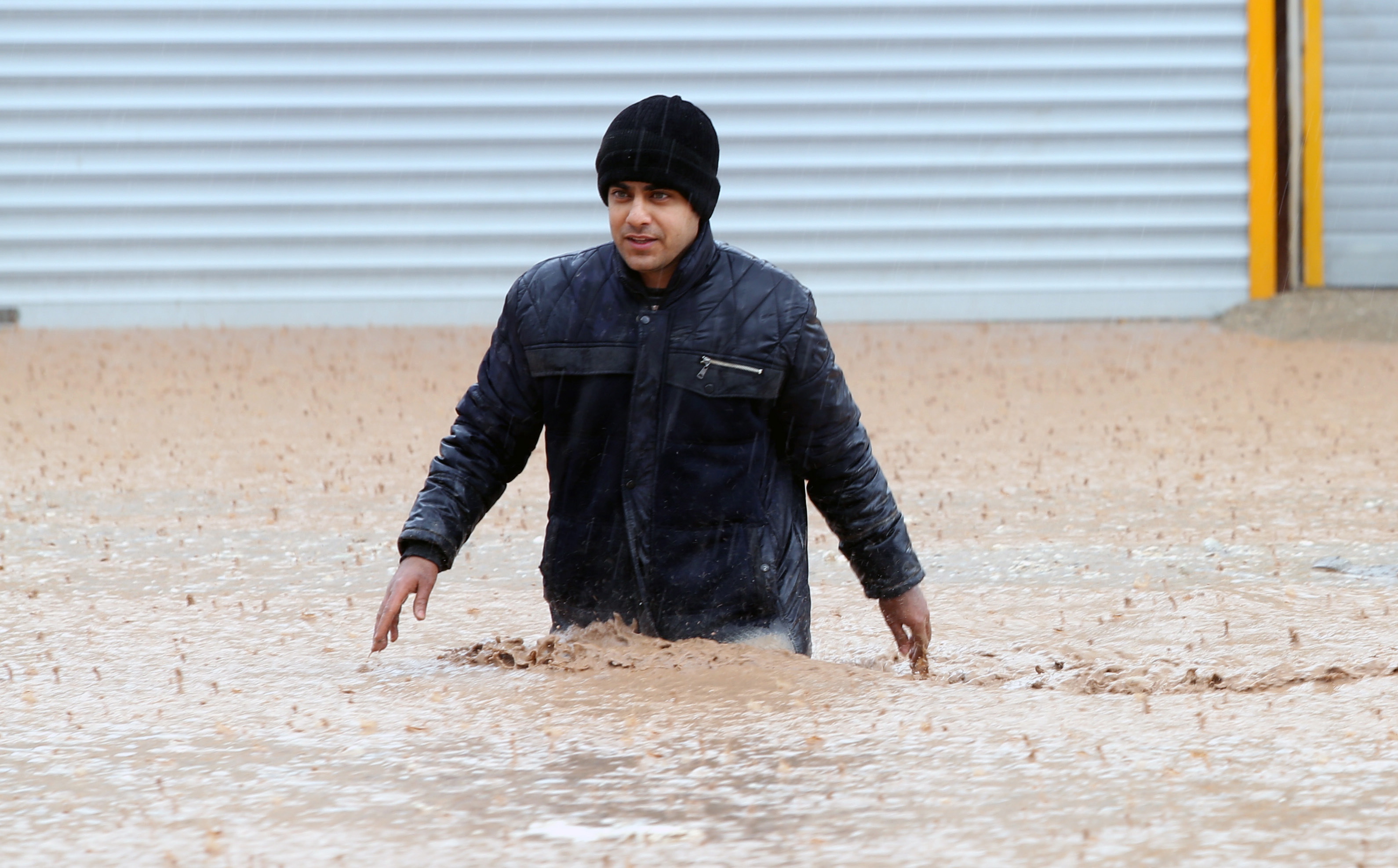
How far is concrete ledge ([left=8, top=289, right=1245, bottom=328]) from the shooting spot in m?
11.1

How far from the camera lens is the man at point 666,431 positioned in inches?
139

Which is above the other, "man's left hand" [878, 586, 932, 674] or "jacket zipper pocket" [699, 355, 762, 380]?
"jacket zipper pocket" [699, 355, 762, 380]

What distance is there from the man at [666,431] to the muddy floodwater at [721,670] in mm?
183

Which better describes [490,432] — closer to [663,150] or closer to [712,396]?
[712,396]

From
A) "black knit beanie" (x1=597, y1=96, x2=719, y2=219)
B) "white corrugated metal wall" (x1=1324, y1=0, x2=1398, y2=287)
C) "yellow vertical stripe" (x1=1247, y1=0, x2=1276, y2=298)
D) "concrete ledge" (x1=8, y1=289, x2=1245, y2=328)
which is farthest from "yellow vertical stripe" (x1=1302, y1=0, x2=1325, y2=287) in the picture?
"black knit beanie" (x1=597, y1=96, x2=719, y2=219)

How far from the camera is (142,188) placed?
1110 centimetres

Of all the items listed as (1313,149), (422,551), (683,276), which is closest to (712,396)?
(683,276)

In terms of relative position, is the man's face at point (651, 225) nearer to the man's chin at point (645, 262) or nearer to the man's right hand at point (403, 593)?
the man's chin at point (645, 262)

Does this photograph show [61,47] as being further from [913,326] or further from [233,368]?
[913,326]

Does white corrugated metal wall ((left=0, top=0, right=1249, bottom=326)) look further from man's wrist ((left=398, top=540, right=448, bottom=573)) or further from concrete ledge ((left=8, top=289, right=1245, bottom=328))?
man's wrist ((left=398, top=540, right=448, bottom=573))

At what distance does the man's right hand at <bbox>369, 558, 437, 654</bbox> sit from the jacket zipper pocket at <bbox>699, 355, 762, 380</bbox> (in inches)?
28.3

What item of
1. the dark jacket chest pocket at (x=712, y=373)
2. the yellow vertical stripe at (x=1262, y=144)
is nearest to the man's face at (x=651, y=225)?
the dark jacket chest pocket at (x=712, y=373)

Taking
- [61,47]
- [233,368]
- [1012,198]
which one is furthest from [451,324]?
[1012,198]

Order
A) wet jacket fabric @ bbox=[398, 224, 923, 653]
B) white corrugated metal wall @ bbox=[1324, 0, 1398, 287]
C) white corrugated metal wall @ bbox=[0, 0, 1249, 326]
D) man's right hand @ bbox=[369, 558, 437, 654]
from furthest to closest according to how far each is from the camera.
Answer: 1. white corrugated metal wall @ bbox=[1324, 0, 1398, 287]
2. white corrugated metal wall @ bbox=[0, 0, 1249, 326]
3. wet jacket fabric @ bbox=[398, 224, 923, 653]
4. man's right hand @ bbox=[369, 558, 437, 654]
